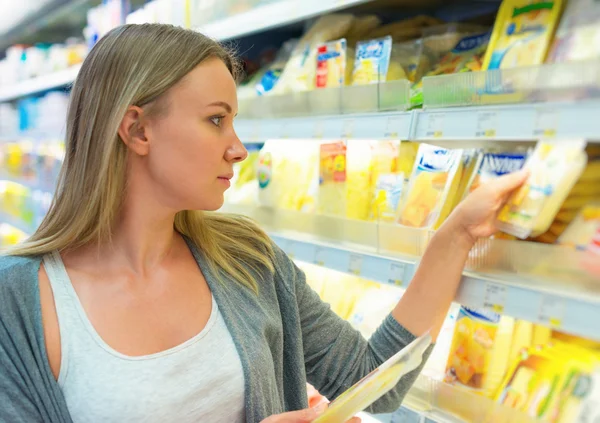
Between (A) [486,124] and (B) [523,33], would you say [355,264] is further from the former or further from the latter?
(B) [523,33]

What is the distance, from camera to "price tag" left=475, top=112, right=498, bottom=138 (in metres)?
1.14

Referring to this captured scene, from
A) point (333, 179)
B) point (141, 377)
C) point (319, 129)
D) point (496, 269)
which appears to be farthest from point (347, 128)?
point (141, 377)

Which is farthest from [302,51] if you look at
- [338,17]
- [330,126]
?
[330,126]

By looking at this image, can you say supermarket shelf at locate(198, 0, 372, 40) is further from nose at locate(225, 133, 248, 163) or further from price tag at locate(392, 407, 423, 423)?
price tag at locate(392, 407, 423, 423)

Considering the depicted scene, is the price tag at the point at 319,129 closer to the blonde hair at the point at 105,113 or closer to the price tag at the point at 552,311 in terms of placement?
the blonde hair at the point at 105,113

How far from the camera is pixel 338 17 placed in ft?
6.38

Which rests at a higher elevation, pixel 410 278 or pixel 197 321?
pixel 410 278

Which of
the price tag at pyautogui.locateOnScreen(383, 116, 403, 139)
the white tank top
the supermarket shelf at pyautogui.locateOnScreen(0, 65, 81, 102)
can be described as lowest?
the white tank top

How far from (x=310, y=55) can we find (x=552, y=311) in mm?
1180

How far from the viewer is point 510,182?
1114 millimetres

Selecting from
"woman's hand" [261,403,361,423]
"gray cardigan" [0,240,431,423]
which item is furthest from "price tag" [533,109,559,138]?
"woman's hand" [261,403,361,423]

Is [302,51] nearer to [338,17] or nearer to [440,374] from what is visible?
[338,17]

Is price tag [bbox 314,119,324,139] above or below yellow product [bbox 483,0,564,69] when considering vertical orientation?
below

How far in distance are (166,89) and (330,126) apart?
0.57 m
